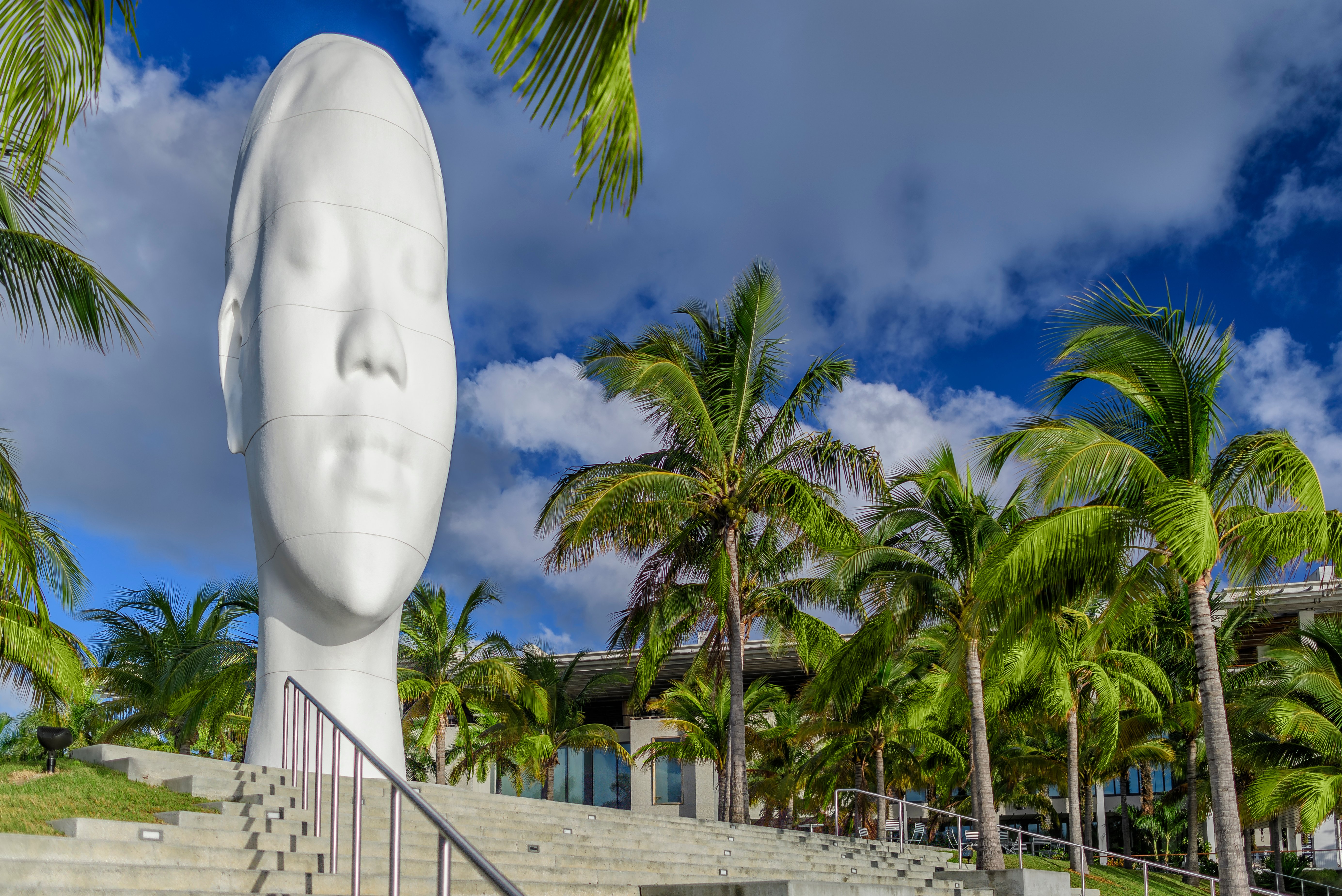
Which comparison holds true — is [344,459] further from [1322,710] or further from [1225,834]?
[1322,710]

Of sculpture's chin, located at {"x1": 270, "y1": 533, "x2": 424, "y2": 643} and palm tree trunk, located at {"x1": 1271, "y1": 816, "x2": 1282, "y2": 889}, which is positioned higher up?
sculpture's chin, located at {"x1": 270, "y1": 533, "x2": 424, "y2": 643}

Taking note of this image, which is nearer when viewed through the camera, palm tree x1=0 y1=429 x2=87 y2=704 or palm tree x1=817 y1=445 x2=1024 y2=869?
palm tree x1=0 y1=429 x2=87 y2=704

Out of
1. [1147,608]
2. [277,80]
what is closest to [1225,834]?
[1147,608]

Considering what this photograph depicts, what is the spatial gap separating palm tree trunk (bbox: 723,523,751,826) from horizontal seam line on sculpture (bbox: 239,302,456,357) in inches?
346

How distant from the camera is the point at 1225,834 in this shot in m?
13.0

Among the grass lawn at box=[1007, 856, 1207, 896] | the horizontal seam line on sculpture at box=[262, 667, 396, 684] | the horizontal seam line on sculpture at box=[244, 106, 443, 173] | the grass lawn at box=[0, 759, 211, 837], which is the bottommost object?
the grass lawn at box=[1007, 856, 1207, 896]

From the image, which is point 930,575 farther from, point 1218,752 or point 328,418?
point 328,418

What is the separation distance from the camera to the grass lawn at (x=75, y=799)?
6625mm

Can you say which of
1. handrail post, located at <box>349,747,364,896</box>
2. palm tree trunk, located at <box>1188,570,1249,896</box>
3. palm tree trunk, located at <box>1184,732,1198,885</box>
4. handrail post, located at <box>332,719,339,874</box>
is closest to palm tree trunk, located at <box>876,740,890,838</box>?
palm tree trunk, located at <box>1184,732,1198,885</box>

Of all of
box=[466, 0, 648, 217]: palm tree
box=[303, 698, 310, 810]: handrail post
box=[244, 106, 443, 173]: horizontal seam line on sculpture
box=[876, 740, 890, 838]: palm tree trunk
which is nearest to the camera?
box=[466, 0, 648, 217]: palm tree

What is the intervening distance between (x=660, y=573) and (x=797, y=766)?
18.0 m

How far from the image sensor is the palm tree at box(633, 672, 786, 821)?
31234mm

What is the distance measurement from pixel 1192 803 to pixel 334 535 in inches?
903

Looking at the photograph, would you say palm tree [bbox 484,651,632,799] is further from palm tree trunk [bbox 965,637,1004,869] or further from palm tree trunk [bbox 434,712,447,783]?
palm tree trunk [bbox 965,637,1004,869]
